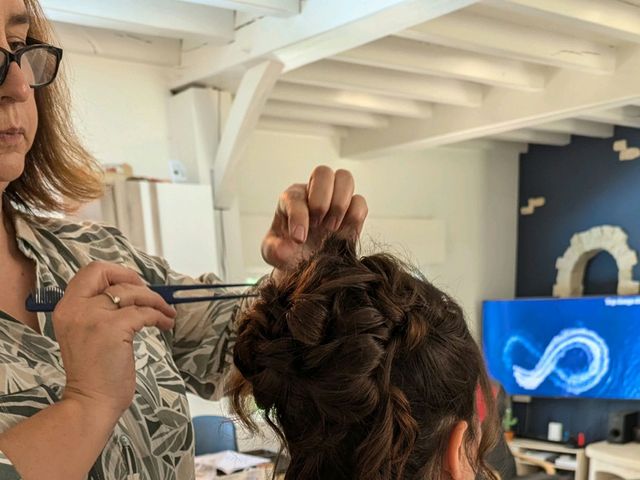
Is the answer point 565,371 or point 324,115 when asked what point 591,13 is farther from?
point 565,371

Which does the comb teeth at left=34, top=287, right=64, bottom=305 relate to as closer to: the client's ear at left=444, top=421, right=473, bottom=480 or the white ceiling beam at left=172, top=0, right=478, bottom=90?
the client's ear at left=444, top=421, right=473, bottom=480

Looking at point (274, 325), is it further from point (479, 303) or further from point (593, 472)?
point (479, 303)

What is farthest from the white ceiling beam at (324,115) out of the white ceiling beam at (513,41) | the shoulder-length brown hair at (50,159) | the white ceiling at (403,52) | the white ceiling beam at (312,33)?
the shoulder-length brown hair at (50,159)

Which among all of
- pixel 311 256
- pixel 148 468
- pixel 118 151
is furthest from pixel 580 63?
pixel 148 468

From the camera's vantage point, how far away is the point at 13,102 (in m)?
0.67

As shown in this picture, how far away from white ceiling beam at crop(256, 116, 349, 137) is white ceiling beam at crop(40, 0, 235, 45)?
1.08 metres

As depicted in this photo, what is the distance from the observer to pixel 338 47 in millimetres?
2162

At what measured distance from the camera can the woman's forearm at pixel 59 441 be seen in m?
0.54

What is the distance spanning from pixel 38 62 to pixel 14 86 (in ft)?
0.34

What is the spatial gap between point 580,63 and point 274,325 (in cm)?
214

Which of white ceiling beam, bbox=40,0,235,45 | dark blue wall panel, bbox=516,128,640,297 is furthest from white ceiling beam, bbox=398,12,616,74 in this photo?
dark blue wall panel, bbox=516,128,640,297

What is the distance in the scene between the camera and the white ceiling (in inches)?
79.4

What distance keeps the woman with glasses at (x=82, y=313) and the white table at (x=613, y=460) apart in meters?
3.16

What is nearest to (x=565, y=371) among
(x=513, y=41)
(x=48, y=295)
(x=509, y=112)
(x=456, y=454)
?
(x=509, y=112)
